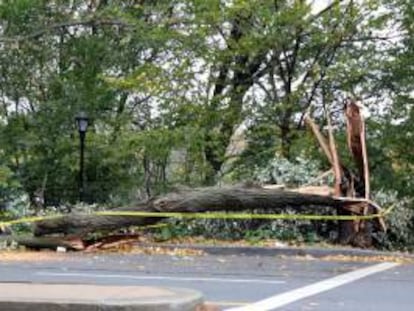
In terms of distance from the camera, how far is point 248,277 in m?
12.1

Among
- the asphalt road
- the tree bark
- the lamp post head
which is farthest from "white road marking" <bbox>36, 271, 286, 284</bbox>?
the lamp post head

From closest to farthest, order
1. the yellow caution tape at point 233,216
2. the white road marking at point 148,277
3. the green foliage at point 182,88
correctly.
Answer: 1. the white road marking at point 148,277
2. the yellow caution tape at point 233,216
3. the green foliage at point 182,88

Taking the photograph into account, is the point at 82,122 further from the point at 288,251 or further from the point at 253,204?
the point at 288,251

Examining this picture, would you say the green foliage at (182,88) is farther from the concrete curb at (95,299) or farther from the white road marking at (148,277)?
the concrete curb at (95,299)

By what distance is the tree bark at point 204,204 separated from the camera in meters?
16.8

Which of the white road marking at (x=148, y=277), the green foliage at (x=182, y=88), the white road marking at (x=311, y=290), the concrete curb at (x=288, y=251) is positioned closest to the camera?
the white road marking at (x=311, y=290)

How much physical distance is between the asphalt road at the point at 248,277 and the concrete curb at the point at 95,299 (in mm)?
1962

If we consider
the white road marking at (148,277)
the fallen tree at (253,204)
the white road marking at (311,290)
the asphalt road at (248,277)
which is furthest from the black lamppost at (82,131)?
the white road marking at (311,290)

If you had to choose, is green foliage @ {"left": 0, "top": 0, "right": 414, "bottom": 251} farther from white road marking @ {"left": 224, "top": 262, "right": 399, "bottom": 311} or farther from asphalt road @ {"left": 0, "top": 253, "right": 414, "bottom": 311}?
white road marking @ {"left": 224, "top": 262, "right": 399, "bottom": 311}

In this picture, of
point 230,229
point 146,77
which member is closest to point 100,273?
point 230,229

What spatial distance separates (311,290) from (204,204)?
6.63m

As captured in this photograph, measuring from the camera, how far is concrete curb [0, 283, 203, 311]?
6750mm

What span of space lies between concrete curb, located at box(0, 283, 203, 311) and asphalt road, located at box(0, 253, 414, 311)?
6.44 ft

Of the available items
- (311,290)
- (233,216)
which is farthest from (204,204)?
(311,290)
